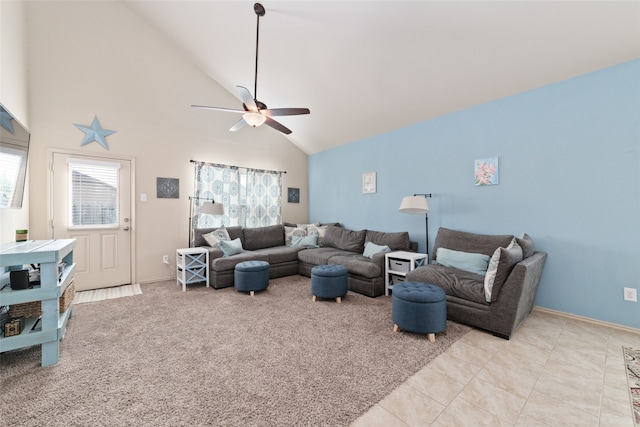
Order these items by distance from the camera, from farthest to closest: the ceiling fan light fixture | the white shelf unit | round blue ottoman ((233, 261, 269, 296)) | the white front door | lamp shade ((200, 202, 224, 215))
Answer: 1. lamp shade ((200, 202, 224, 215))
2. the white front door
3. round blue ottoman ((233, 261, 269, 296))
4. the ceiling fan light fixture
5. the white shelf unit

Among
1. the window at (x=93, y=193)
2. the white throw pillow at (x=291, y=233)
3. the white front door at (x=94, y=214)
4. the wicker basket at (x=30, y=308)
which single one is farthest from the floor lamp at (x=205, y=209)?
the wicker basket at (x=30, y=308)

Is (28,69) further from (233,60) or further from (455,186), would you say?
(455,186)

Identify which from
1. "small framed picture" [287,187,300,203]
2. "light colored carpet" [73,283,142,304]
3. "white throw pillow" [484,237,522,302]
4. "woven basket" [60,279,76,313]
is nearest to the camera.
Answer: "woven basket" [60,279,76,313]

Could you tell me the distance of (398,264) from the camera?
3703mm

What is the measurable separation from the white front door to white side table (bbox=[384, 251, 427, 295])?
409 centimetres

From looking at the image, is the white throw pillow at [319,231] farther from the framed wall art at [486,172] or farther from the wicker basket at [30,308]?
the wicker basket at [30,308]

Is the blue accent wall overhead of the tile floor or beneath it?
overhead

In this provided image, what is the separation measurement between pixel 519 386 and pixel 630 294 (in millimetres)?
1884

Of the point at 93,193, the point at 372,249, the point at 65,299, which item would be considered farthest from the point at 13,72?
the point at 372,249

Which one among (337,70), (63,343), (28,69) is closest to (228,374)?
(63,343)

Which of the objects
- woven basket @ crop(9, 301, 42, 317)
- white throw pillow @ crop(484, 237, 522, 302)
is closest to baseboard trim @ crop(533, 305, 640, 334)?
white throw pillow @ crop(484, 237, 522, 302)

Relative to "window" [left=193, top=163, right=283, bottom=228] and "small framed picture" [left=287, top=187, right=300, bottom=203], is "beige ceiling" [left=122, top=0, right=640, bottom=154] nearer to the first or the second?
"window" [left=193, top=163, right=283, bottom=228]

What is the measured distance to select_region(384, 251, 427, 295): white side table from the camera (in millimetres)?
3600

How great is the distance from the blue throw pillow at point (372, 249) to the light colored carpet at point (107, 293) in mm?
3467
